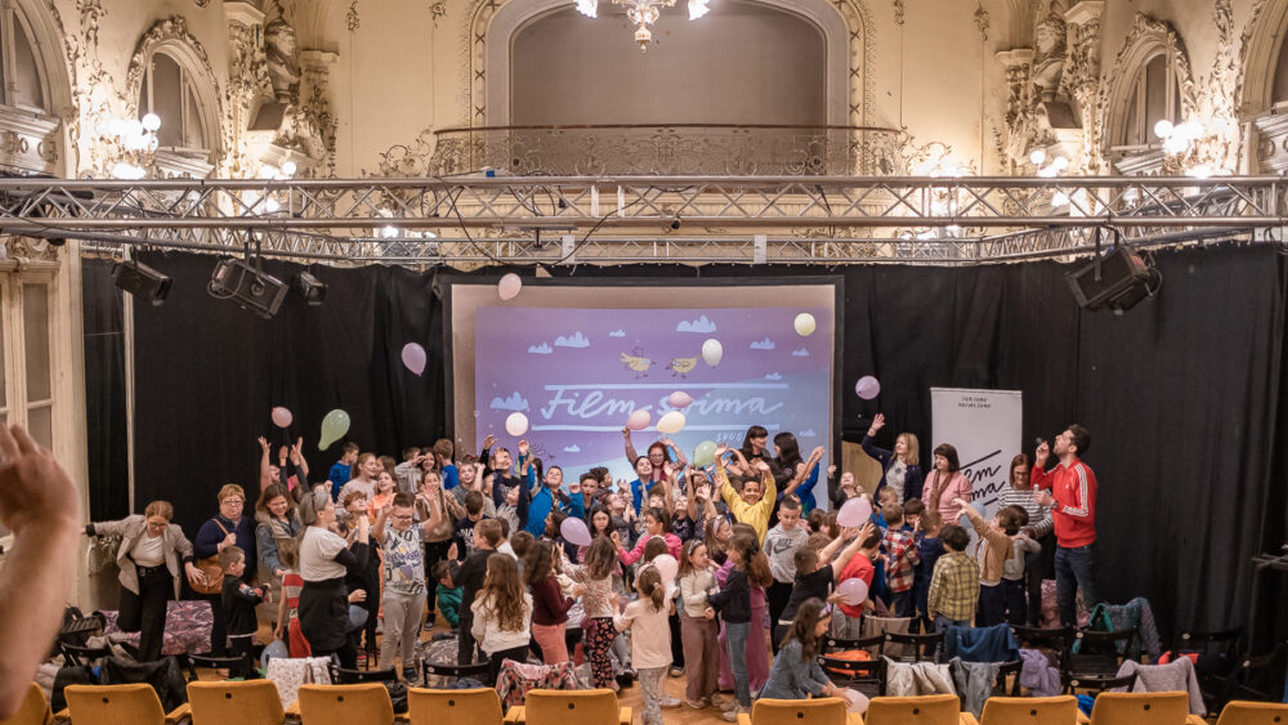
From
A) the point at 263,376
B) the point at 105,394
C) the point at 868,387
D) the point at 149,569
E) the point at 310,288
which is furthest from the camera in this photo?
the point at 868,387

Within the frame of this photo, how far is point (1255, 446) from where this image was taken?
702 centimetres

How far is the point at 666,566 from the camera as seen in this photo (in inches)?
281

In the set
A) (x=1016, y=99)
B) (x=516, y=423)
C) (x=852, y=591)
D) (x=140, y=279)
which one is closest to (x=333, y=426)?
(x=516, y=423)

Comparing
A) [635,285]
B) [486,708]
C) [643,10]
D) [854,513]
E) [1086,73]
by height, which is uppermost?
[1086,73]

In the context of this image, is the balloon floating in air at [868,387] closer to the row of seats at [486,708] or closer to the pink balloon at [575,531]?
the pink balloon at [575,531]

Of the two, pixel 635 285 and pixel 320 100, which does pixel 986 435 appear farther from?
pixel 320 100

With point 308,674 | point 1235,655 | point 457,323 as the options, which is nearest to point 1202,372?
point 1235,655

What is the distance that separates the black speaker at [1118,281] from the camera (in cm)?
765

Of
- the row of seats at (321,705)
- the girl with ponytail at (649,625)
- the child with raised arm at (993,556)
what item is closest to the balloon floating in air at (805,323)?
the child with raised arm at (993,556)

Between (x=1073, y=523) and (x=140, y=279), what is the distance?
711 cm

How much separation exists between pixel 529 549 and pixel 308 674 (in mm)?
1390

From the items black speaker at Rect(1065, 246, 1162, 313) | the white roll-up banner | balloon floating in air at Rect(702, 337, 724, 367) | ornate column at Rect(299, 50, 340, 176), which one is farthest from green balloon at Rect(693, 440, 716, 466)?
ornate column at Rect(299, 50, 340, 176)

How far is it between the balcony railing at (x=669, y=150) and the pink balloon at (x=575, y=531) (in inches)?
341

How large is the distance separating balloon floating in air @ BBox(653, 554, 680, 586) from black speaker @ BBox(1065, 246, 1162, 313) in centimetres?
357
